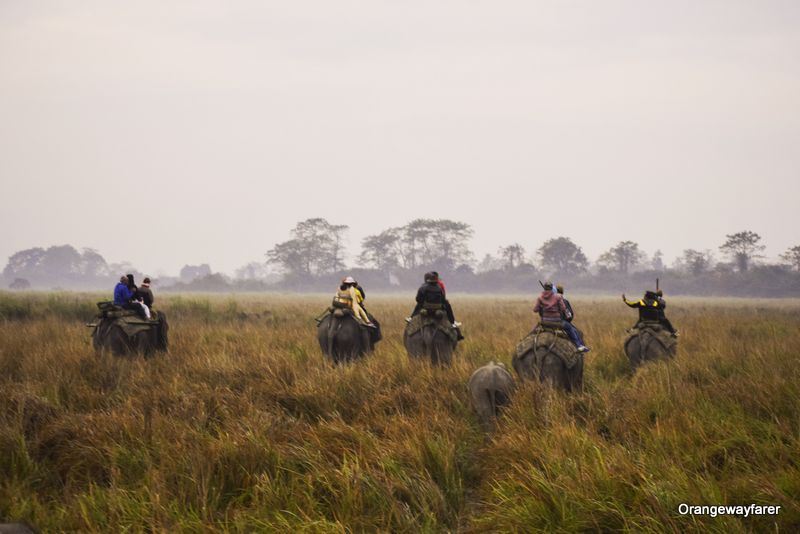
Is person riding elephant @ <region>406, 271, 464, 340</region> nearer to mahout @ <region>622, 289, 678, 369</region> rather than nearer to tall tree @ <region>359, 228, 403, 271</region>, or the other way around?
mahout @ <region>622, 289, 678, 369</region>

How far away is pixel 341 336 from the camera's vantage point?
955 centimetres

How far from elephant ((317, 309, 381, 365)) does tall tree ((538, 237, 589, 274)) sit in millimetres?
76555

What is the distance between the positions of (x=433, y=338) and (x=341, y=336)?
1.62 metres

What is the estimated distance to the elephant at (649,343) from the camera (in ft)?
29.9

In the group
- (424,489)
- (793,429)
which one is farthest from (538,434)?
(793,429)

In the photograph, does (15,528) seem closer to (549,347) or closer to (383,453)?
(383,453)

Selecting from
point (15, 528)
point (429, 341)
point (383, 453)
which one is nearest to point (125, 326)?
point (429, 341)

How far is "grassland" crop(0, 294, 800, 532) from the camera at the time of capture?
372cm

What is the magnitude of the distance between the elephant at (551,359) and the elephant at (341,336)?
345 centimetres

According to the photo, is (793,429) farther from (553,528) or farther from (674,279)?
(674,279)

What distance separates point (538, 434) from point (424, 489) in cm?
128

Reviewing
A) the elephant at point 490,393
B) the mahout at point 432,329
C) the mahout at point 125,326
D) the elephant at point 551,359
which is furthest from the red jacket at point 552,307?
the mahout at point 125,326

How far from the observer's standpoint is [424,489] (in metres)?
4.27

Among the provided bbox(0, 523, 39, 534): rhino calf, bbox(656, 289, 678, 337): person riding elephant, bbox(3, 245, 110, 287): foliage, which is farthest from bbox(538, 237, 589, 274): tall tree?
bbox(3, 245, 110, 287): foliage
